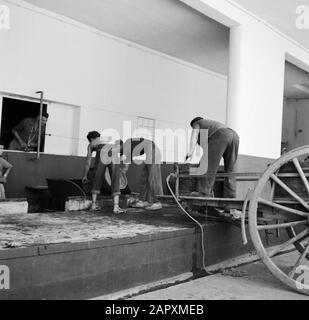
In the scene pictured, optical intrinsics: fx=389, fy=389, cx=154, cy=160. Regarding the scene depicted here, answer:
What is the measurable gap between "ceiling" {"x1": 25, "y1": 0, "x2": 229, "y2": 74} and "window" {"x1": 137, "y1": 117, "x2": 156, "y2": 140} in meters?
1.81

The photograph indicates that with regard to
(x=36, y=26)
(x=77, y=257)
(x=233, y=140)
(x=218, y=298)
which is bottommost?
(x=218, y=298)

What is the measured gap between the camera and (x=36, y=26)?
735 centimetres

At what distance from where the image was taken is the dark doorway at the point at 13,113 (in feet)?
24.5

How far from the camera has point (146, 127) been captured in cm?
977

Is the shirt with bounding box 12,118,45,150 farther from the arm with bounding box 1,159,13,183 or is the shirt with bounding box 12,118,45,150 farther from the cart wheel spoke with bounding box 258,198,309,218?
the cart wheel spoke with bounding box 258,198,309,218

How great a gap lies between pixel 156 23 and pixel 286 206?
18.6 feet

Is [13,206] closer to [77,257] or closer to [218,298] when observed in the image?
[77,257]

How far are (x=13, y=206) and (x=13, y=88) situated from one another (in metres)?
2.89

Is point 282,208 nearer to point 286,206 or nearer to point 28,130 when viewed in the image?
point 286,206

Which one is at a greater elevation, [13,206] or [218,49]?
[218,49]

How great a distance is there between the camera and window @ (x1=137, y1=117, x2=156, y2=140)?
9570mm

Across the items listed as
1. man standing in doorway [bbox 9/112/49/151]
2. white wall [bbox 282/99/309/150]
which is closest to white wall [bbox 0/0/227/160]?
man standing in doorway [bbox 9/112/49/151]

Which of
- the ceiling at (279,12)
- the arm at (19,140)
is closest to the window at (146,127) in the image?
the arm at (19,140)
